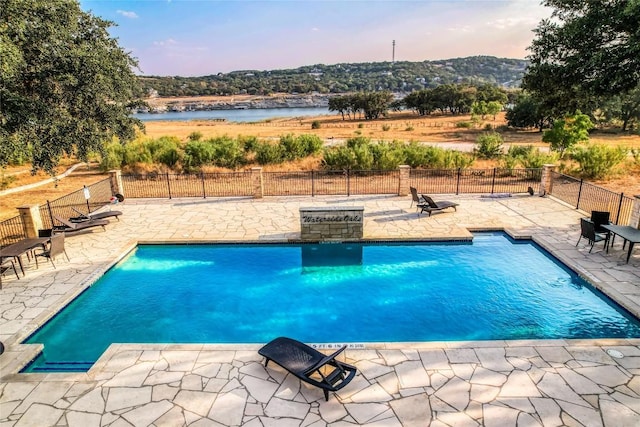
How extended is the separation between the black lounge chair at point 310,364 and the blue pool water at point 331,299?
1379 millimetres

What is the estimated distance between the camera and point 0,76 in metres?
9.55

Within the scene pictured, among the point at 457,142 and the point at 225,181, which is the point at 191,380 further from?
the point at 457,142

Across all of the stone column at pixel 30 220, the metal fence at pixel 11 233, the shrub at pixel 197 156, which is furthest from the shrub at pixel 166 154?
the stone column at pixel 30 220

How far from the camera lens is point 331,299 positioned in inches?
376

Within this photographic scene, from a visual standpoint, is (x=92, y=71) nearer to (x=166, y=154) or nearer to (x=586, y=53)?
(x=166, y=154)

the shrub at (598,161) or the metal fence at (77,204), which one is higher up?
the shrub at (598,161)

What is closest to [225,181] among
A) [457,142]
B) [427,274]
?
[427,274]

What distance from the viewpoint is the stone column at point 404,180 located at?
659 inches

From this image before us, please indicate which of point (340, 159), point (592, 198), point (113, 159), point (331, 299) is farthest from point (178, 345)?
point (113, 159)

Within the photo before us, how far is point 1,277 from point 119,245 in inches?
117

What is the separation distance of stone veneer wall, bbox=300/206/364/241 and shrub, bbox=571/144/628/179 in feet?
47.1

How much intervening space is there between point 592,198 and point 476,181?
4.95 meters

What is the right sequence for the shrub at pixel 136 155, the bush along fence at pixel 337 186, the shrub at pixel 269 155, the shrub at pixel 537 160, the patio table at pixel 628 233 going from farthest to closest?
the shrub at pixel 269 155 → the shrub at pixel 136 155 → the shrub at pixel 537 160 → the bush along fence at pixel 337 186 → the patio table at pixel 628 233

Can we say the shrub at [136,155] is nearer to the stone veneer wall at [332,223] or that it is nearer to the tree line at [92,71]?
the tree line at [92,71]
